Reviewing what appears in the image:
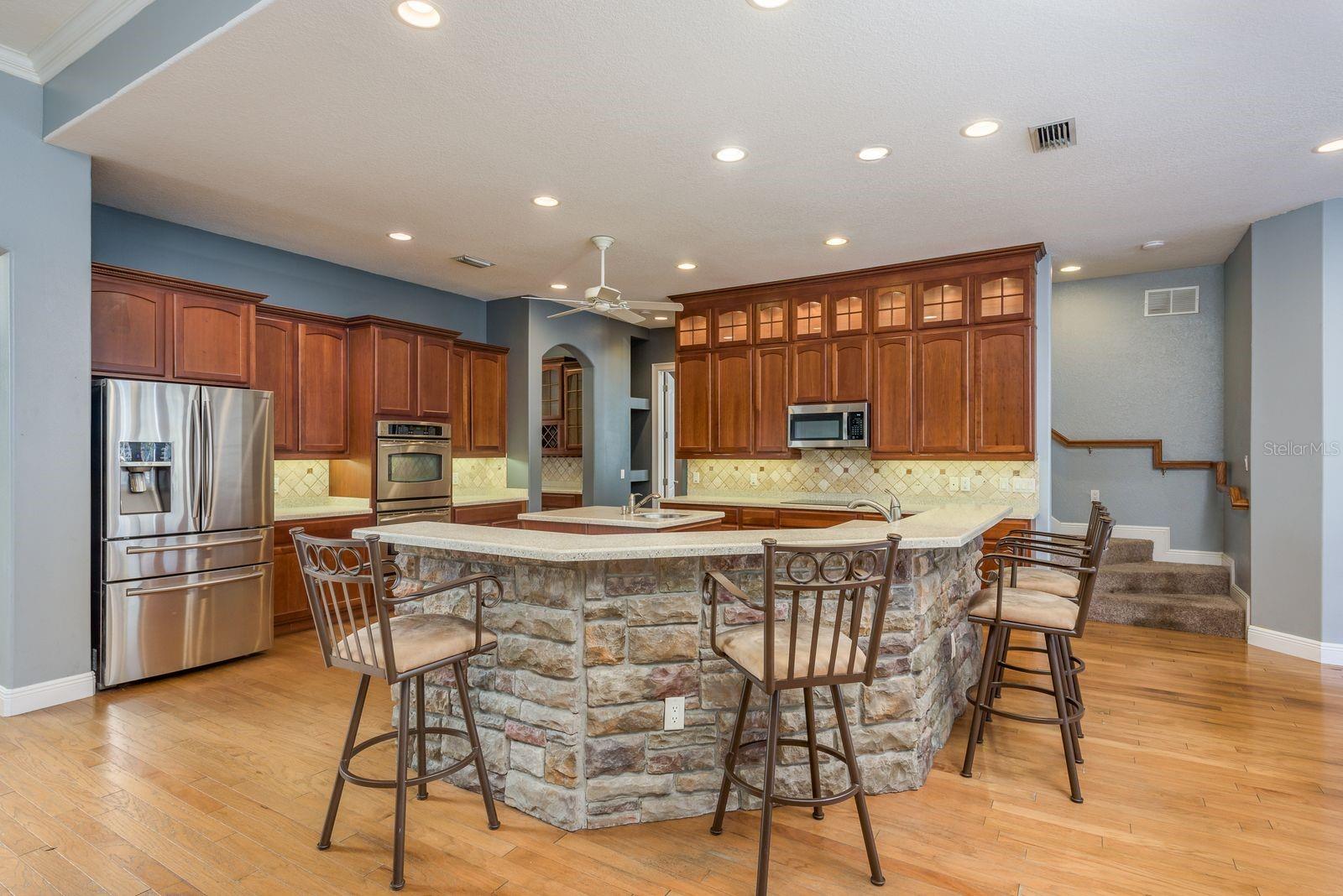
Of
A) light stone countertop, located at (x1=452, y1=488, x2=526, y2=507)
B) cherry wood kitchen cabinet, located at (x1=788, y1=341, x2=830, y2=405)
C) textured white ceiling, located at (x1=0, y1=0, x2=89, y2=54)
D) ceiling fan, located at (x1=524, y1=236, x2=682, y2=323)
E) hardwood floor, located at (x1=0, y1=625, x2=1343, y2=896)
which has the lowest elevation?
hardwood floor, located at (x1=0, y1=625, x2=1343, y2=896)

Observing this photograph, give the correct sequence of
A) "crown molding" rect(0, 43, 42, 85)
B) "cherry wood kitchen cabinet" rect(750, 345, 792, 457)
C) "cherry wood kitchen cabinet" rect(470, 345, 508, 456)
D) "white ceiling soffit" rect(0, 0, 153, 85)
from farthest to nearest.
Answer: "cherry wood kitchen cabinet" rect(470, 345, 508, 456), "cherry wood kitchen cabinet" rect(750, 345, 792, 457), "crown molding" rect(0, 43, 42, 85), "white ceiling soffit" rect(0, 0, 153, 85)

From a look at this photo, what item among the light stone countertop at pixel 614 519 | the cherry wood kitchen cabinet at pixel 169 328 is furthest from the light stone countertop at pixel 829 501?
the cherry wood kitchen cabinet at pixel 169 328

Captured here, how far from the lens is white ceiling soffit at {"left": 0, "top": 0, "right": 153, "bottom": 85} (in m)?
2.91

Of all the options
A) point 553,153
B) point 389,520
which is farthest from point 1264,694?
point 389,520

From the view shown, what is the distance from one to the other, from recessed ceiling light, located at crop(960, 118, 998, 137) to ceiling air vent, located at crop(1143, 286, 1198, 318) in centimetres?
376

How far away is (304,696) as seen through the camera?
146 inches

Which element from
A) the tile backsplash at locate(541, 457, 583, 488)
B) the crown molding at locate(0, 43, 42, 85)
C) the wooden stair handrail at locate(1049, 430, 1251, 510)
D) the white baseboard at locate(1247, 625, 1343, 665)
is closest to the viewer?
the crown molding at locate(0, 43, 42, 85)

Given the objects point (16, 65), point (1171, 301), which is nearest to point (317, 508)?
point (16, 65)

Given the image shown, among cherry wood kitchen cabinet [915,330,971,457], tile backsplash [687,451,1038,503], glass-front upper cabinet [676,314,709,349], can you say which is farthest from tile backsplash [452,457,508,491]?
cherry wood kitchen cabinet [915,330,971,457]

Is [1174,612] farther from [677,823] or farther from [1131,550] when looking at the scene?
[677,823]

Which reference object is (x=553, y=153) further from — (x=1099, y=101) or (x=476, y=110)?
(x=1099, y=101)

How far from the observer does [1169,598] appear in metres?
5.24

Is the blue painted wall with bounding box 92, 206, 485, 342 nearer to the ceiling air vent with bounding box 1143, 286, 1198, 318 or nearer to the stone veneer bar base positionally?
the stone veneer bar base

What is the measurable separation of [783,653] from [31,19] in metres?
4.06
